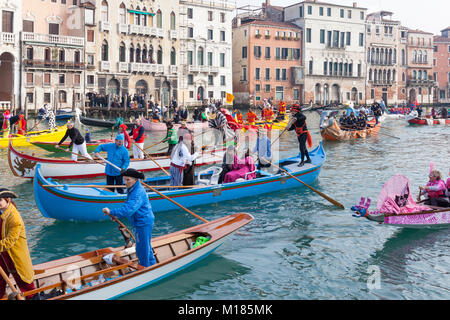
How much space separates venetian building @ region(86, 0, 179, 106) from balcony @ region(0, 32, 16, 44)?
5150 mm

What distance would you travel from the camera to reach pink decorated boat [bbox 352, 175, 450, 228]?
24.3 ft

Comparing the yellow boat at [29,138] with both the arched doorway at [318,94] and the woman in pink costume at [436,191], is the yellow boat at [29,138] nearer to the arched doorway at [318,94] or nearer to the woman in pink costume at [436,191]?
the woman in pink costume at [436,191]

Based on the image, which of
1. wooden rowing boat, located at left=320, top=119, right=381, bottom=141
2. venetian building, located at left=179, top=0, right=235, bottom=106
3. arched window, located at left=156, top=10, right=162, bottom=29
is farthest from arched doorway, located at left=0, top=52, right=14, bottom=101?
wooden rowing boat, located at left=320, top=119, right=381, bottom=141

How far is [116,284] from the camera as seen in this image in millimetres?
5172

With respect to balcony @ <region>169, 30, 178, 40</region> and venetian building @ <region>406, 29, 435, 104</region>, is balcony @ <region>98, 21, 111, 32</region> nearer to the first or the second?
balcony @ <region>169, 30, 178, 40</region>

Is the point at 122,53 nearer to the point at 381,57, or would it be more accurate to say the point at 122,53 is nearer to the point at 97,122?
the point at 97,122

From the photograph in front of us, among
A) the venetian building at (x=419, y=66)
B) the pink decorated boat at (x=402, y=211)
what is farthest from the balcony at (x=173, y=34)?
the pink decorated boat at (x=402, y=211)

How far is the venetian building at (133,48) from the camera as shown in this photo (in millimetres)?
35438

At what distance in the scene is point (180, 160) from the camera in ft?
31.0

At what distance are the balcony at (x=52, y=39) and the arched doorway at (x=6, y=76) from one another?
5.38 feet

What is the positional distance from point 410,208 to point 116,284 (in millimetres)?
4779
